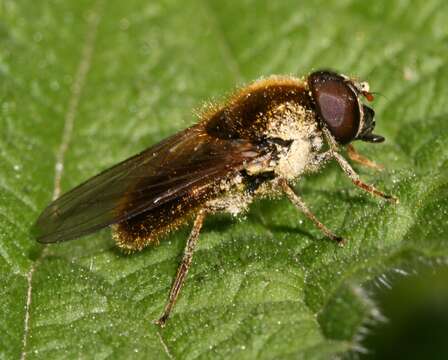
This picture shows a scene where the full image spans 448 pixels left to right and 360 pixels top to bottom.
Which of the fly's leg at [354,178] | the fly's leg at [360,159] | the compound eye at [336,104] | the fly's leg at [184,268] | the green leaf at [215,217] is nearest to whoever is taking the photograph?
the green leaf at [215,217]

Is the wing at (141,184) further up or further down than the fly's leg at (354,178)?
further up

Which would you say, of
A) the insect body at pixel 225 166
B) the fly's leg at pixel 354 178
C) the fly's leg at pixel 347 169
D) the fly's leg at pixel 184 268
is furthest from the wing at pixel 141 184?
the fly's leg at pixel 354 178

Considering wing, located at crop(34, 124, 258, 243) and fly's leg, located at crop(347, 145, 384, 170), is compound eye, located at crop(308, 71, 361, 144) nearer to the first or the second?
fly's leg, located at crop(347, 145, 384, 170)

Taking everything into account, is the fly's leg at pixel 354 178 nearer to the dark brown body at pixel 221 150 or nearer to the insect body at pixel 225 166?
the insect body at pixel 225 166

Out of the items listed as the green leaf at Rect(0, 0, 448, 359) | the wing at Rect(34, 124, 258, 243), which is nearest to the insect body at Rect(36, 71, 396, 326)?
the wing at Rect(34, 124, 258, 243)

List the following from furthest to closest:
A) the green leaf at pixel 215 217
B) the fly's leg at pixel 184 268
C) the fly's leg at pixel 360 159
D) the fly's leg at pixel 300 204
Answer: the fly's leg at pixel 360 159 → the fly's leg at pixel 300 204 → the fly's leg at pixel 184 268 → the green leaf at pixel 215 217

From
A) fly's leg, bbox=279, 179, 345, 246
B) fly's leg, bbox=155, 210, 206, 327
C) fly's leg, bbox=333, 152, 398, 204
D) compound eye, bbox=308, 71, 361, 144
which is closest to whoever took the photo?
fly's leg, bbox=155, 210, 206, 327

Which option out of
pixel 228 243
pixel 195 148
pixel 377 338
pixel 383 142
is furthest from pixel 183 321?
pixel 377 338
